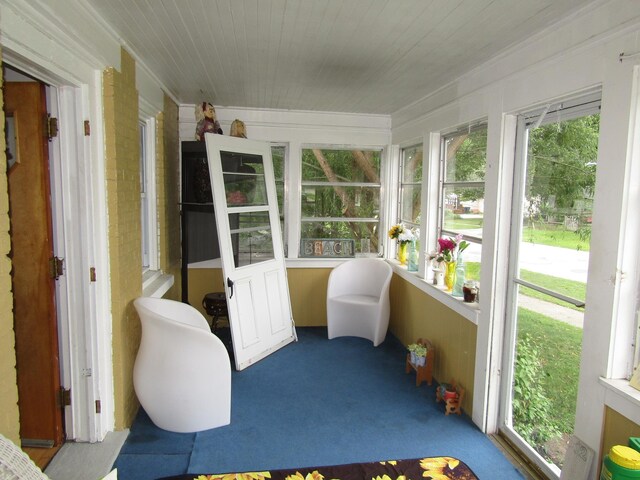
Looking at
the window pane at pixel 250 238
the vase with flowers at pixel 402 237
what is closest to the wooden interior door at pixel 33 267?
the window pane at pixel 250 238

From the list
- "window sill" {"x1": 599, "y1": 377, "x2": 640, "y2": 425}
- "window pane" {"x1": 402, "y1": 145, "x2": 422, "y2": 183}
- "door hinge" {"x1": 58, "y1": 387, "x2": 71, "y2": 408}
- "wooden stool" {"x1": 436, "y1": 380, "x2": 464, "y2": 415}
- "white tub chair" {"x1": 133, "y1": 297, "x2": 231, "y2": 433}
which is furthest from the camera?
"window pane" {"x1": 402, "y1": 145, "x2": 422, "y2": 183}

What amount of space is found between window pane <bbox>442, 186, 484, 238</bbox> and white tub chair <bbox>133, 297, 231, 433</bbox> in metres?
2.04

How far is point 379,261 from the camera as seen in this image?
16.0ft

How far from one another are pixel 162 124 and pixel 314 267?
88.4 inches

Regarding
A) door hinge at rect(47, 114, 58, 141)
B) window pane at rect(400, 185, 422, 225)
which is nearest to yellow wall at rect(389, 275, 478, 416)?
window pane at rect(400, 185, 422, 225)

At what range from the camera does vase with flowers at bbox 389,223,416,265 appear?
15.4 ft

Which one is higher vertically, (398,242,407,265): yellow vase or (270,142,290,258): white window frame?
(270,142,290,258): white window frame

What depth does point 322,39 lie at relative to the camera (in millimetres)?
2666

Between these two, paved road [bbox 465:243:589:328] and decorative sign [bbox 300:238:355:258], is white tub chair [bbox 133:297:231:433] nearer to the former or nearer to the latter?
paved road [bbox 465:243:589:328]

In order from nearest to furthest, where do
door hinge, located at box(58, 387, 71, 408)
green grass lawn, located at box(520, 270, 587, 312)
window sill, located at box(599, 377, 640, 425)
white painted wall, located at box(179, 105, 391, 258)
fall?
window sill, located at box(599, 377, 640, 425), green grass lawn, located at box(520, 270, 587, 312), door hinge, located at box(58, 387, 71, 408), white painted wall, located at box(179, 105, 391, 258)

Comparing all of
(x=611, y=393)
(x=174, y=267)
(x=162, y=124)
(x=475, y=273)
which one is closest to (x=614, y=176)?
(x=611, y=393)

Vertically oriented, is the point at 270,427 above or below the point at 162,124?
below

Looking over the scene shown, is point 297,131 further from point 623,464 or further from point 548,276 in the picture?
point 623,464

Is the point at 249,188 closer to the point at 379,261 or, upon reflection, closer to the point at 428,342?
the point at 379,261
